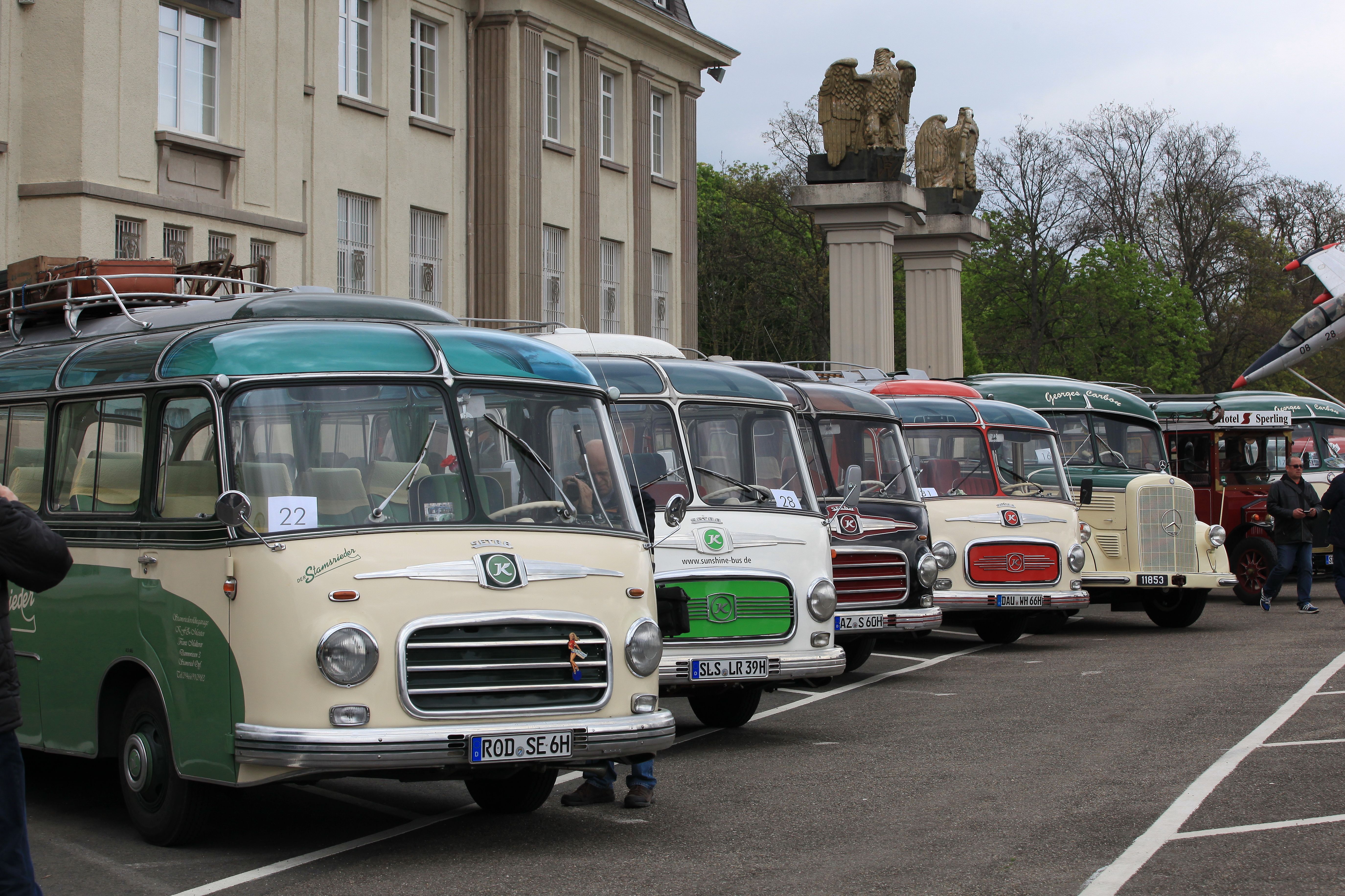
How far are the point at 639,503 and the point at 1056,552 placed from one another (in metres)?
9.55

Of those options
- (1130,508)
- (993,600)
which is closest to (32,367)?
(993,600)

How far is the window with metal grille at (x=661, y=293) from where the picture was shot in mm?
38094

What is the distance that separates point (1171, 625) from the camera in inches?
820

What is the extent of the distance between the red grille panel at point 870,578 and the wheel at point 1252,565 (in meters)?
10.6

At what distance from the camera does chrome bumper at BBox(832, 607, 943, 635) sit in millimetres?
14781

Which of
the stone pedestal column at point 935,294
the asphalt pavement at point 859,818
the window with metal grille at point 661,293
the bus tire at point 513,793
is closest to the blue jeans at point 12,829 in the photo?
the asphalt pavement at point 859,818

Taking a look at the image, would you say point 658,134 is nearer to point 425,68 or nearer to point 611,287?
point 611,287

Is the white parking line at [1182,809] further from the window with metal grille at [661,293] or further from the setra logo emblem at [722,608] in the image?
the window with metal grille at [661,293]

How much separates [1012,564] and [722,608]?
7203 mm

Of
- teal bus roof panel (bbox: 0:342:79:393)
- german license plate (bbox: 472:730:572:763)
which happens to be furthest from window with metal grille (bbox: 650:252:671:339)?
german license plate (bbox: 472:730:572:763)

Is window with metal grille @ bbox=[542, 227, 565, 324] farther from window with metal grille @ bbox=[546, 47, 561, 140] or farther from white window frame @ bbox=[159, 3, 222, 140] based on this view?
white window frame @ bbox=[159, 3, 222, 140]

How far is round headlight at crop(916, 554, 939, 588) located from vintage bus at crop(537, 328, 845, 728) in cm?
302

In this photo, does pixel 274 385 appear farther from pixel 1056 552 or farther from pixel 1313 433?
pixel 1313 433

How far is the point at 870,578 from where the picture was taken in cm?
1496
